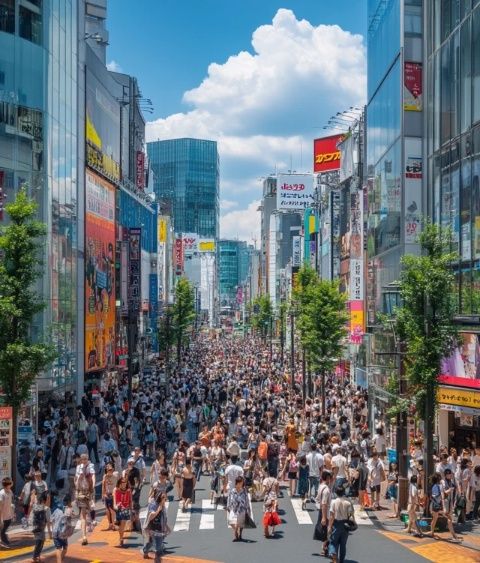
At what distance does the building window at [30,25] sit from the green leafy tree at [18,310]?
15.0 metres

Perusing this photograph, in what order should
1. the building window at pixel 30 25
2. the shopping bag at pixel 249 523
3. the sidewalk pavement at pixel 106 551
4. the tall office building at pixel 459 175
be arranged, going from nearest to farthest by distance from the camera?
the sidewalk pavement at pixel 106 551
the shopping bag at pixel 249 523
the tall office building at pixel 459 175
the building window at pixel 30 25

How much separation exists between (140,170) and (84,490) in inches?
2572

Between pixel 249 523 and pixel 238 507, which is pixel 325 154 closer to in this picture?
pixel 249 523

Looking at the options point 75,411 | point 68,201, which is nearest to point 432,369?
point 75,411

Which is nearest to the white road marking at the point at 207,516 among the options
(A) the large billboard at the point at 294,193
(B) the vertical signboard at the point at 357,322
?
(B) the vertical signboard at the point at 357,322

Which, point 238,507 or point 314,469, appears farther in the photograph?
point 314,469

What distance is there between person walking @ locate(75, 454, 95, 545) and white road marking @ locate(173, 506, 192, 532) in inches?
78.1

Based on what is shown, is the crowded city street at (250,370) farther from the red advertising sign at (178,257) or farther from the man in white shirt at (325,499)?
the red advertising sign at (178,257)

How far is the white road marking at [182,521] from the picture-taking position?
17625mm

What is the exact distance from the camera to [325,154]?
3514 inches

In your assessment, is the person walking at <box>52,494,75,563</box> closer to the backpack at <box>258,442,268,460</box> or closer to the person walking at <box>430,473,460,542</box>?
the person walking at <box>430,473,460,542</box>

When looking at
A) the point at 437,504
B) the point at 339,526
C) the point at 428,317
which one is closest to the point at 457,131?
the point at 428,317

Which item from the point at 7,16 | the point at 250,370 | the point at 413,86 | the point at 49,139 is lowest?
the point at 250,370

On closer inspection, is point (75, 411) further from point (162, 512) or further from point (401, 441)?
point (162, 512)
